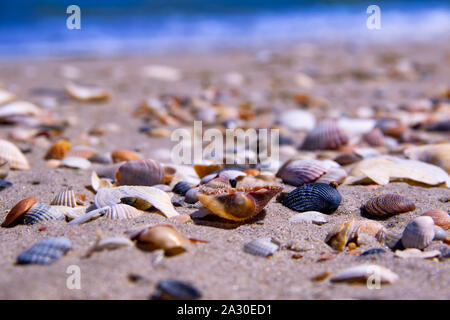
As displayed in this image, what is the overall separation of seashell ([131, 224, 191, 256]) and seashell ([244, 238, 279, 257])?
254 millimetres

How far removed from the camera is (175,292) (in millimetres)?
1444

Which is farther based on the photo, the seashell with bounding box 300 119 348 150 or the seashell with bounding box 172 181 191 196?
the seashell with bounding box 300 119 348 150

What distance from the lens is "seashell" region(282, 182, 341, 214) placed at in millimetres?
2162

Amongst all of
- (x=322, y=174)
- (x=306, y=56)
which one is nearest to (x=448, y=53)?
(x=306, y=56)

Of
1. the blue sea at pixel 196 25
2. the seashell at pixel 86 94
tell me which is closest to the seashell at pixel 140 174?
the seashell at pixel 86 94

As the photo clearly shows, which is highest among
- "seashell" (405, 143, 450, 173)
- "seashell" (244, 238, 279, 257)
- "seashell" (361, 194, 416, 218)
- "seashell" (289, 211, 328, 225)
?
"seashell" (405, 143, 450, 173)

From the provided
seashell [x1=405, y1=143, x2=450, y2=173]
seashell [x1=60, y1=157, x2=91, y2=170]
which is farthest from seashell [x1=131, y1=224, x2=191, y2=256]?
seashell [x1=405, y1=143, x2=450, y2=173]

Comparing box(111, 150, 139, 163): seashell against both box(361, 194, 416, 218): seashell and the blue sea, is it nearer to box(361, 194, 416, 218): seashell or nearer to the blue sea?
box(361, 194, 416, 218): seashell

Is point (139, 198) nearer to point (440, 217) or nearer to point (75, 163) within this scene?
point (75, 163)

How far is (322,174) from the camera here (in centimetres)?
254

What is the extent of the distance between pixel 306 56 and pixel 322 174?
Answer: 5619 millimetres

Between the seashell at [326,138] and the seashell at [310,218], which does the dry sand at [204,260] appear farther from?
the seashell at [326,138]

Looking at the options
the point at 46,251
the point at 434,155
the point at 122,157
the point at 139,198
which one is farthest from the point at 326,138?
the point at 46,251

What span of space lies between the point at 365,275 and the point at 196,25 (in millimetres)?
13056
